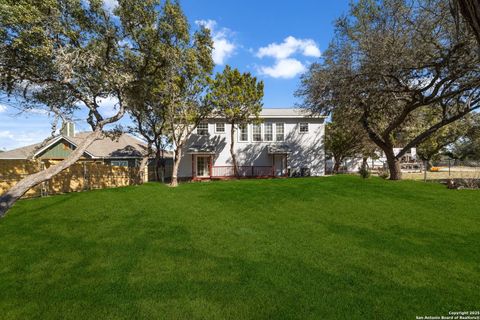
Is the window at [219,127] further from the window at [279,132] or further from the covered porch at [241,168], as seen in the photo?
the window at [279,132]

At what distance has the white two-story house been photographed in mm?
26391

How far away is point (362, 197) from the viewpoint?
11.3m

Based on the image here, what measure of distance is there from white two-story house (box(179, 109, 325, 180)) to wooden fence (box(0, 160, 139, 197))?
7.05m

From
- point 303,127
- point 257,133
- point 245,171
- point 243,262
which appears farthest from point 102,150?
point 243,262

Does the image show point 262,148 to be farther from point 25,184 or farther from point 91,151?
point 25,184

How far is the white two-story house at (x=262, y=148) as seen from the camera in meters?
26.4

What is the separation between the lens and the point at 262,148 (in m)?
27.5

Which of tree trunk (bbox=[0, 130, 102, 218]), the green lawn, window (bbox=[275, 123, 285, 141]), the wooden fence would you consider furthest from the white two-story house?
the green lawn

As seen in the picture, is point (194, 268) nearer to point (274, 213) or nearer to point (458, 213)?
point (274, 213)

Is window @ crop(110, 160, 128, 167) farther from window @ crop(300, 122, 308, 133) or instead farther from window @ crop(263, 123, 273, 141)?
window @ crop(300, 122, 308, 133)

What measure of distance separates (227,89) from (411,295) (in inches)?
860

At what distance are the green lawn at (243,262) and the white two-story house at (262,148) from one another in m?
16.9

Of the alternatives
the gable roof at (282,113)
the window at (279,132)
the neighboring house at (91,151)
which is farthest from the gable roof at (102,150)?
the window at (279,132)

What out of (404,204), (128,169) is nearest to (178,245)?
(404,204)
